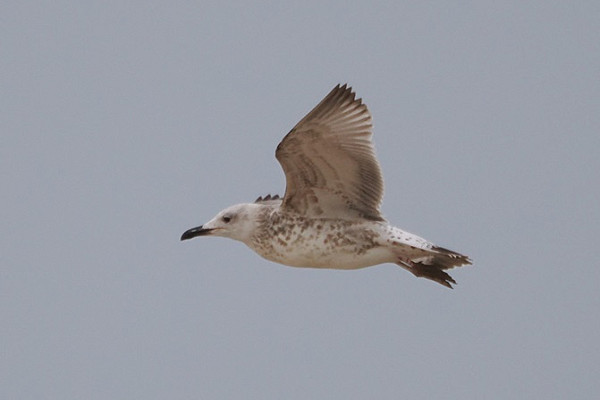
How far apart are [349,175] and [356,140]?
0.29 meters

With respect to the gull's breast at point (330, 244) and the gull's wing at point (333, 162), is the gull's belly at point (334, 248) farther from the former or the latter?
the gull's wing at point (333, 162)

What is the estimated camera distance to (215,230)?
35.8ft

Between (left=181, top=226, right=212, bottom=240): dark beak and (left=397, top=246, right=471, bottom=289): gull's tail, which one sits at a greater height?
(left=397, top=246, right=471, bottom=289): gull's tail

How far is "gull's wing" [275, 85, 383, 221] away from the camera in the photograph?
9.90 meters

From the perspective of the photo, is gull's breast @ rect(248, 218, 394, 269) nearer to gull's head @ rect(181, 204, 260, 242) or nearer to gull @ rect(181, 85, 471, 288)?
gull @ rect(181, 85, 471, 288)

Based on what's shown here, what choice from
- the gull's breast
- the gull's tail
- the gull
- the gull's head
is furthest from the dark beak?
the gull's tail

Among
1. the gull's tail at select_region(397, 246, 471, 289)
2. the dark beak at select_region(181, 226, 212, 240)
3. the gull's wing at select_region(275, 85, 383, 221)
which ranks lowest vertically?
the dark beak at select_region(181, 226, 212, 240)

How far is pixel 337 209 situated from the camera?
10297mm

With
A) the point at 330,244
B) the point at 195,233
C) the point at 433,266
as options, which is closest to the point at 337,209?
the point at 330,244

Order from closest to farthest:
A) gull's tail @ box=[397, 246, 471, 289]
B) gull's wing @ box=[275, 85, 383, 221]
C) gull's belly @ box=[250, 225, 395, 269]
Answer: gull's wing @ box=[275, 85, 383, 221]
gull's belly @ box=[250, 225, 395, 269]
gull's tail @ box=[397, 246, 471, 289]

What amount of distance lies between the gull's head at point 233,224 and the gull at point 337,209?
9cm

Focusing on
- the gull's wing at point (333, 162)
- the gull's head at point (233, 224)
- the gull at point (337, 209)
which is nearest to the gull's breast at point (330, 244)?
the gull at point (337, 209)

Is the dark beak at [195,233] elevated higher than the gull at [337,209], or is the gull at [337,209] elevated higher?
the gull at [337,209]

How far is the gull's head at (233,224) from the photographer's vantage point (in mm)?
10562
